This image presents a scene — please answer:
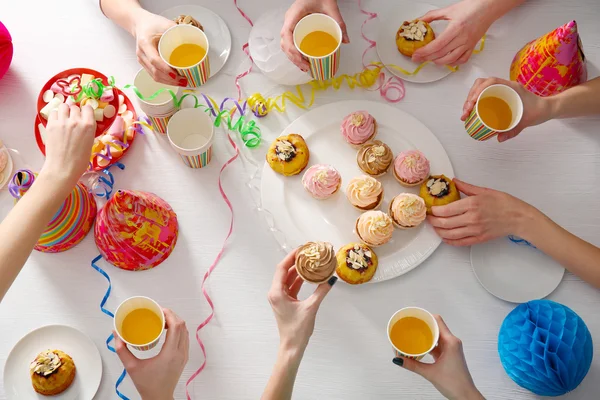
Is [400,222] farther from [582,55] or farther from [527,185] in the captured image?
[582,55]

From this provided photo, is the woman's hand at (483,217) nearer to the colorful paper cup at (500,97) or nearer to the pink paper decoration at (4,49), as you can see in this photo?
the colorful paper cup at (500,97)

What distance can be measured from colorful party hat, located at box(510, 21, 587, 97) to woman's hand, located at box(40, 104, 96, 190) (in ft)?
3.48

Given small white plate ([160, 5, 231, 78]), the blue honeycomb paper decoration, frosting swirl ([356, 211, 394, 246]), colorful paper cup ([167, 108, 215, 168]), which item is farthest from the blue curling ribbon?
small white plate ([160, 5, 231, 78])

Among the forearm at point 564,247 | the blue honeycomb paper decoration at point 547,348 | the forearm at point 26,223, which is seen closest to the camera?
the forearm at point 26,223

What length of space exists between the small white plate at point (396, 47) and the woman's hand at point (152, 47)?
555mm

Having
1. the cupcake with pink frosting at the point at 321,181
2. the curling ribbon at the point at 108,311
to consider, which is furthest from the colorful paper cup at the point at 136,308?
the cupcake with pink frosting at the point at 321,181

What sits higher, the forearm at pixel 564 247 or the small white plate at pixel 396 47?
the small white plate at pixel 396 47

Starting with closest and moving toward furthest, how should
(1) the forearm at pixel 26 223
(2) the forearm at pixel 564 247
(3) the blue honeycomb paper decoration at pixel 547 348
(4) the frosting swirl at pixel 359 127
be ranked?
1. (1) the forearm at pixel 26 223
2. (3) the blue honeycomb paper decoration at pixel 547 348
3. (2) the forearm at pixel 564 247
4. (4) the frosting swirl at pixel 359 127

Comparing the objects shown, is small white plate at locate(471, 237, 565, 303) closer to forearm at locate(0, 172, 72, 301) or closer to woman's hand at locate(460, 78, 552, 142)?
woman's hand at locate(460, 78, 552, 142)

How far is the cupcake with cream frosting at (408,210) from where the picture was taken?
1281mm

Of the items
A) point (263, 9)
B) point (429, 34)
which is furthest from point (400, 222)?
point (263, 9)

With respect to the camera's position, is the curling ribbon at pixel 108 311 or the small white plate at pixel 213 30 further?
the small white plate at pixel 213 30

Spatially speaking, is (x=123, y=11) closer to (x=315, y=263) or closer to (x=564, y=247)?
(x=315, y=263)

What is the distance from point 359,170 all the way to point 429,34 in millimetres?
408
